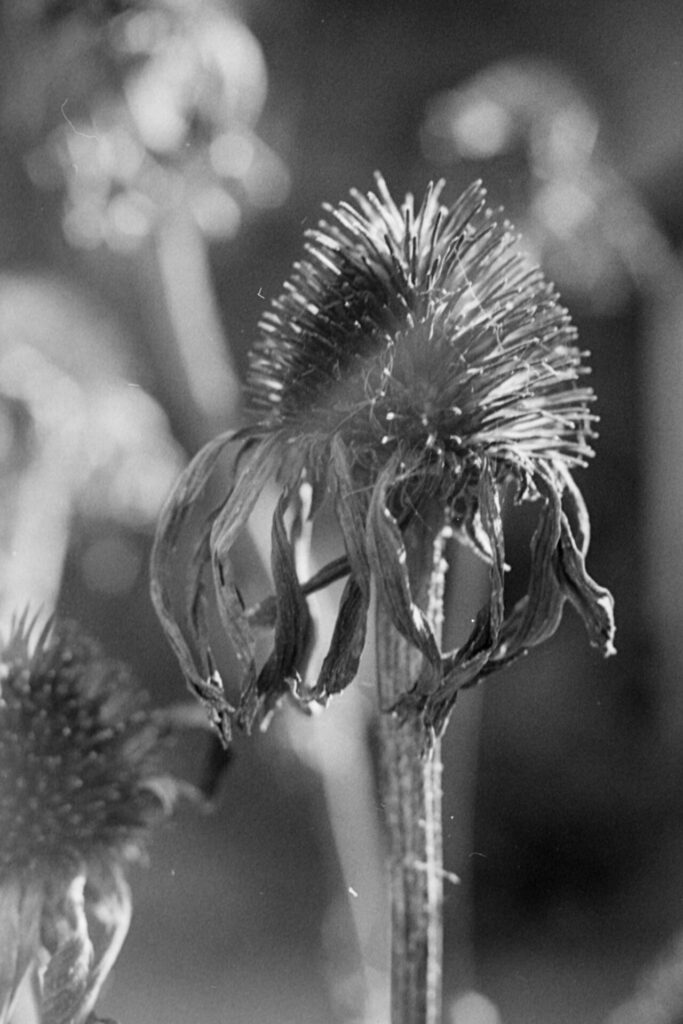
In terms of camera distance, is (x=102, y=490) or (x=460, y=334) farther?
(x=102, y=490)

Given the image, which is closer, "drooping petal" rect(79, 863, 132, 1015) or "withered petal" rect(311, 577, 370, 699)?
"withered petal" rect(311, 577, 370, 699)

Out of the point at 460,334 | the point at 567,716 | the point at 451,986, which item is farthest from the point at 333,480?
the point at 567,716

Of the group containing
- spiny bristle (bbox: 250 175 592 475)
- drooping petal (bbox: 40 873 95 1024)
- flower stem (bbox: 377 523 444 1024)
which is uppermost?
spiny bristle (bbox: 250 175 592 475)

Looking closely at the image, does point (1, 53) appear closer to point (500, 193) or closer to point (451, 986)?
point (500, 193)

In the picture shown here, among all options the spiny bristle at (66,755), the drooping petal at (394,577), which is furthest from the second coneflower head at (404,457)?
the spiny bristle at (66,755)

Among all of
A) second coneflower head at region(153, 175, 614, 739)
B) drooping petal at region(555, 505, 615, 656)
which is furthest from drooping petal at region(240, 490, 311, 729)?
drooping petal at region(555, 505, 615, 656)

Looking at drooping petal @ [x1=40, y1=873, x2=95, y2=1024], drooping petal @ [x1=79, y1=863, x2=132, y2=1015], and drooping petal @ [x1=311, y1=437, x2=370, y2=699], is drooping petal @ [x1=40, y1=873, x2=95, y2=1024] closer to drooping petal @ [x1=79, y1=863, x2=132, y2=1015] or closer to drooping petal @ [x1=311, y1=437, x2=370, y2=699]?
drooping petal @ [x1=79, y1=863, x2=132, y2=1015]

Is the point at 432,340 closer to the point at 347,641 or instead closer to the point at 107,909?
the point at 347,641

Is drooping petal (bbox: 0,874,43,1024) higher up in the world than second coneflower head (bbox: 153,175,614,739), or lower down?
lower down
